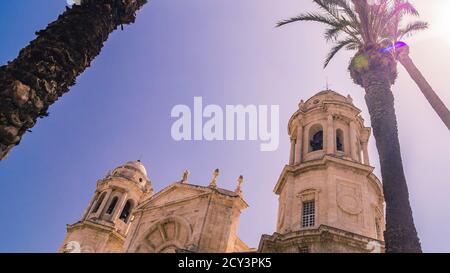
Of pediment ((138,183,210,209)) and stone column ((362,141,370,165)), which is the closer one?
stone column ((362,141,370,165))

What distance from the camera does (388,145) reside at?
415 inches

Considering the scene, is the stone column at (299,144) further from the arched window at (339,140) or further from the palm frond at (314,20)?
the palm frond at (314,20)

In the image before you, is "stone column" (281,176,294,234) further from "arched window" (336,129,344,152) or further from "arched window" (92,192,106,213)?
"arched window" (92,192,106,213)

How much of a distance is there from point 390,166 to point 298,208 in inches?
488

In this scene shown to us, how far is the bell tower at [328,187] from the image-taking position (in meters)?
18.6

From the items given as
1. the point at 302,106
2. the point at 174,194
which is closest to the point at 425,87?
the point at 302,106

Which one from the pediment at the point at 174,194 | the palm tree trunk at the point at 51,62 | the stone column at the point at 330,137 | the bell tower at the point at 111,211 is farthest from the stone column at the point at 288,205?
the bell tower at the point at 111,211

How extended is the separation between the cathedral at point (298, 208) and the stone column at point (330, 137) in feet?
0.21

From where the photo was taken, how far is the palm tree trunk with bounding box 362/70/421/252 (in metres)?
8.70

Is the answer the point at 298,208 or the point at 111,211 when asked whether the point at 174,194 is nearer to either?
the point at 111,211

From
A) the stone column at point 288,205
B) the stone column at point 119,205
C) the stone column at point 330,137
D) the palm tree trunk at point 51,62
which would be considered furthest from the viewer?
the stone column at point 119,205

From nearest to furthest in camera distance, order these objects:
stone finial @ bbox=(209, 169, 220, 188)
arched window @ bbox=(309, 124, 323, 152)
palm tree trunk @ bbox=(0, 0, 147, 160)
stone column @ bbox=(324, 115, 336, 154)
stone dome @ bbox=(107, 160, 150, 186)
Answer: palm tree trunk @ bbox=(0, 0, 147, 160)
stone column @ bbox=(324, 115, 336, 154)
arched window @ bbox=(309, 124, 323, 152)
stone finial @ bbox=(209, 169, 220, 188)
stone dome @ bbox=(107, 160, 150, 186)

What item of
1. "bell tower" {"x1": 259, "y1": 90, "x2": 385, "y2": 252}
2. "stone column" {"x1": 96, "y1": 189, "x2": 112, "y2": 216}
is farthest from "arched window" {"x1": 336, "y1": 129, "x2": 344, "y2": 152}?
"stone column" {"x1": 96, "y1": 189, "x2": 112, "y2": 216}
